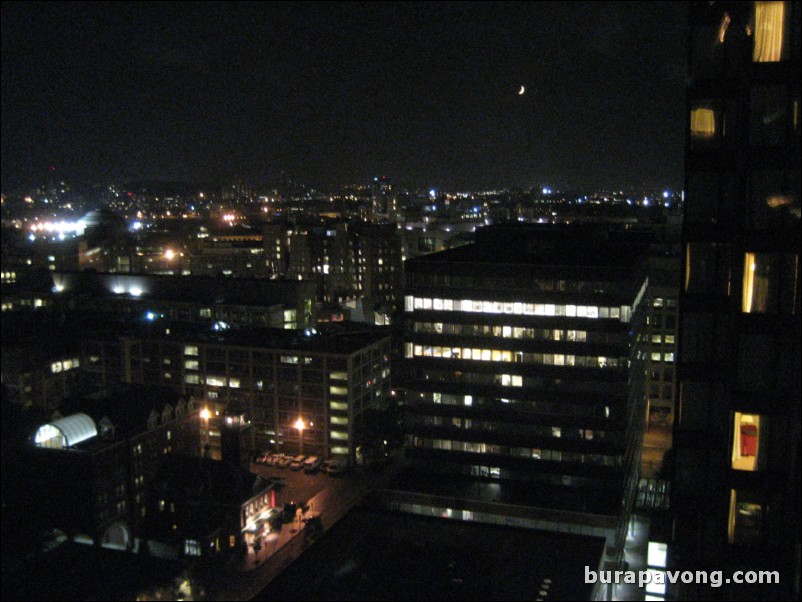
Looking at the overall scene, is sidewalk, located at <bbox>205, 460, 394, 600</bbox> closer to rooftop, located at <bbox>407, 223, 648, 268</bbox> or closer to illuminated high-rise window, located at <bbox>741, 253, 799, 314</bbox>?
rooftop, located at <bbox>407, 223, 648, 268</bbox>

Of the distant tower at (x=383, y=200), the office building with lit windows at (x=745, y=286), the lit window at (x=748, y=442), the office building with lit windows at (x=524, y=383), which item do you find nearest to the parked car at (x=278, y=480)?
the office building with lit windows at (x=524, y=383)

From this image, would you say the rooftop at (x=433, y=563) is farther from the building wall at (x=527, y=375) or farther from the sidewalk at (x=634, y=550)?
the building wall at (x=527, y=375)

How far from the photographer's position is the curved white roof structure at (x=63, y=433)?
885 centimetres

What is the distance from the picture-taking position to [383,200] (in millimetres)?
36281

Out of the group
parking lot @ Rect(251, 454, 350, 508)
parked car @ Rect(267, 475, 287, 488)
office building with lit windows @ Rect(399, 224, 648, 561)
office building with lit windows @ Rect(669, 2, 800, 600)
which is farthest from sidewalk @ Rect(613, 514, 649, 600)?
parked car @ Rect(267, 475, 287, 488)

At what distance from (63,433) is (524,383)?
5854 millimetres

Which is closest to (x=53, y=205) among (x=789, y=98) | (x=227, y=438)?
(x=227, y=438)

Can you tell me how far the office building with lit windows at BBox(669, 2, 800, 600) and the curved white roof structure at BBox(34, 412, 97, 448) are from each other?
8473 millimetres

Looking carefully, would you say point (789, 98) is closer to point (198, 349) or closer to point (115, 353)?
point (198, 349)

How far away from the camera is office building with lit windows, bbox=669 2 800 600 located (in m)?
1.92

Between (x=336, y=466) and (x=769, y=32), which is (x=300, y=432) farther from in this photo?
(x=769, y=32)

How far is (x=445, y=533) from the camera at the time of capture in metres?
7.14

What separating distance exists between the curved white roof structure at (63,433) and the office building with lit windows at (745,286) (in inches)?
334

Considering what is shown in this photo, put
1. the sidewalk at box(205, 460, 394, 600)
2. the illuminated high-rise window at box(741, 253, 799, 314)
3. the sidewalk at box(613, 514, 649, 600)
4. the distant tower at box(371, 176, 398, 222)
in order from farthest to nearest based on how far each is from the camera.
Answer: the distant tower at box(371, 176, 398, 222) → the sidewalk at box(205, 460, 394, 600) → the sidewalk at box(613, 514, 649, 600) → the illuminated high-rise window at box(741, 253, 799, 314)
